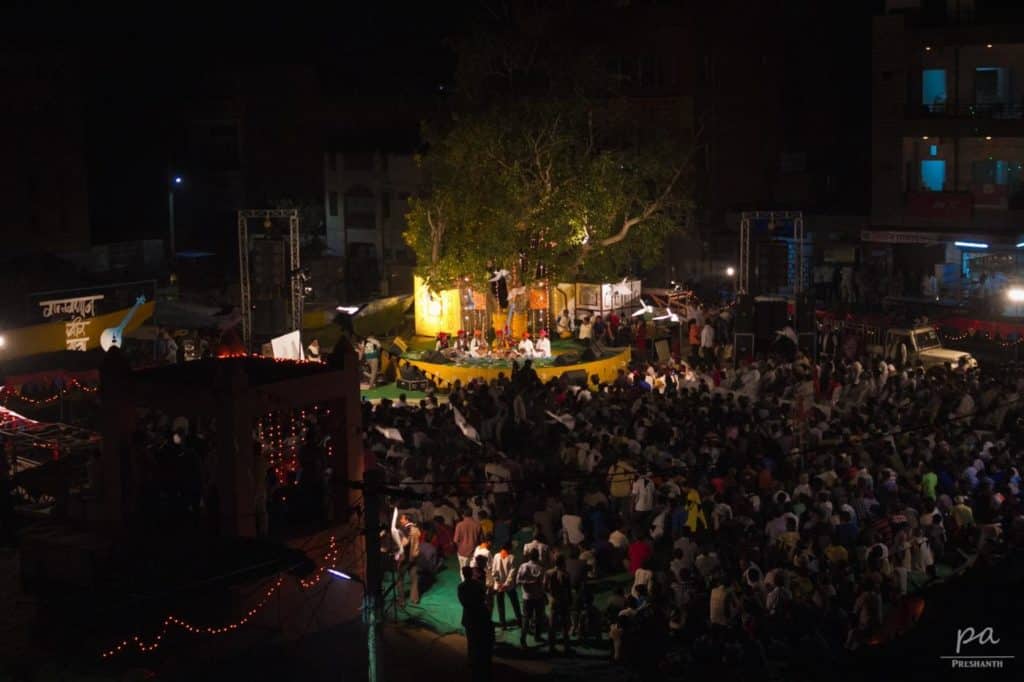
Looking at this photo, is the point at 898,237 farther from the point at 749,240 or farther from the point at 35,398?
the point at 35,398

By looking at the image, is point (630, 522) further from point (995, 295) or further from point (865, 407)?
point (995, 295)

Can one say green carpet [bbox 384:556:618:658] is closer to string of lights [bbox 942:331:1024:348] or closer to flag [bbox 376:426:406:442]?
flag [bbox 376:426:406:442]

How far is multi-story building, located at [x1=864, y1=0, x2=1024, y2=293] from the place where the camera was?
35.4m

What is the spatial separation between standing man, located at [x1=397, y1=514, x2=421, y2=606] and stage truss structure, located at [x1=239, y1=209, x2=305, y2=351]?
15092 millimetres

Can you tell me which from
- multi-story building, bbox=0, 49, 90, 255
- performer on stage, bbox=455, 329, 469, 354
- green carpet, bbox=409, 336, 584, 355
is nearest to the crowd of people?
performer on stage, bbox=455, 329, 469, 354

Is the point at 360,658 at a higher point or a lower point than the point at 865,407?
lower

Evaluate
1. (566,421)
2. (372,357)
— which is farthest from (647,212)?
(566,421)

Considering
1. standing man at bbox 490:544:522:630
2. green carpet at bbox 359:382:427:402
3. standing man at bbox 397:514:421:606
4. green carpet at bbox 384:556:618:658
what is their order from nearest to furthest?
standing man at bbox 490:544:522:630 < green carpet at bbox 384:556:618:658 < standing man at bbox 397:514:421:606 < green carpet at bbox 359:382:427:402

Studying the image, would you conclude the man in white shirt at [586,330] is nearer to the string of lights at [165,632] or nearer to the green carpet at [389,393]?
the green carpet at [389,393]

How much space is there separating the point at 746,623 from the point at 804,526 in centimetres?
240

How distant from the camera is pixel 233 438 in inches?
571

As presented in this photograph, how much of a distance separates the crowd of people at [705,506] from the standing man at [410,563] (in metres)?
0.05

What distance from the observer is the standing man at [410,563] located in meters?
15.5

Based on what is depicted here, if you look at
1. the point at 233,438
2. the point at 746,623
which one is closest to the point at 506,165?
the point at 233,438
